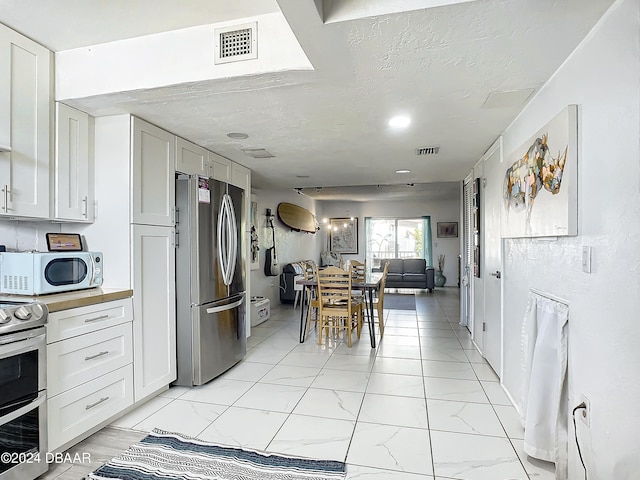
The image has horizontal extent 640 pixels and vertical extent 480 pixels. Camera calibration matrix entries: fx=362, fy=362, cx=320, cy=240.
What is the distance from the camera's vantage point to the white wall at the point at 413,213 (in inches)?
396

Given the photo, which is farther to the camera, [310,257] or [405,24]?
[310,257]

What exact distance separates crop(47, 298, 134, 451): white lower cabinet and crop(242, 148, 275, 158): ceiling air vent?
1898 millimetres

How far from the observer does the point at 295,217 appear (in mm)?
7742

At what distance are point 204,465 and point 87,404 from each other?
862 millimetres

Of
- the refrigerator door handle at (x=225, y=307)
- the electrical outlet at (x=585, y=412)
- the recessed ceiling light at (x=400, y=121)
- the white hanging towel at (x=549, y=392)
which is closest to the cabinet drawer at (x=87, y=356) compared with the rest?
the refrigerator door handle at (x=225, y=307)

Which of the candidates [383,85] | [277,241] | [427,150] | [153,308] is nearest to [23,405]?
[153,308]

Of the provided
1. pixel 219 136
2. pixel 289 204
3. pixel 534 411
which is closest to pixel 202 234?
pixel 219 136

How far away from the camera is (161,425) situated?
2461 mm

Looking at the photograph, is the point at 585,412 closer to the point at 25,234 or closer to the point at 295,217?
the point at 25,234

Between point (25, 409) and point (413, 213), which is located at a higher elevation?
point (413, 213)

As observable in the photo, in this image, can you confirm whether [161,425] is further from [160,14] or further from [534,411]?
[160,14]

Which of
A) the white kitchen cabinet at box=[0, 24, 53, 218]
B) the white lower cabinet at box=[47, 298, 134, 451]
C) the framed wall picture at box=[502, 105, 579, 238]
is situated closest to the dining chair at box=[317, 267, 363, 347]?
the framed wall picture at box=[502, 105, 579, 238]

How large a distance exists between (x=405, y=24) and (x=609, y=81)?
0.85 meters

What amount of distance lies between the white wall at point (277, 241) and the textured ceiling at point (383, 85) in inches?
105
